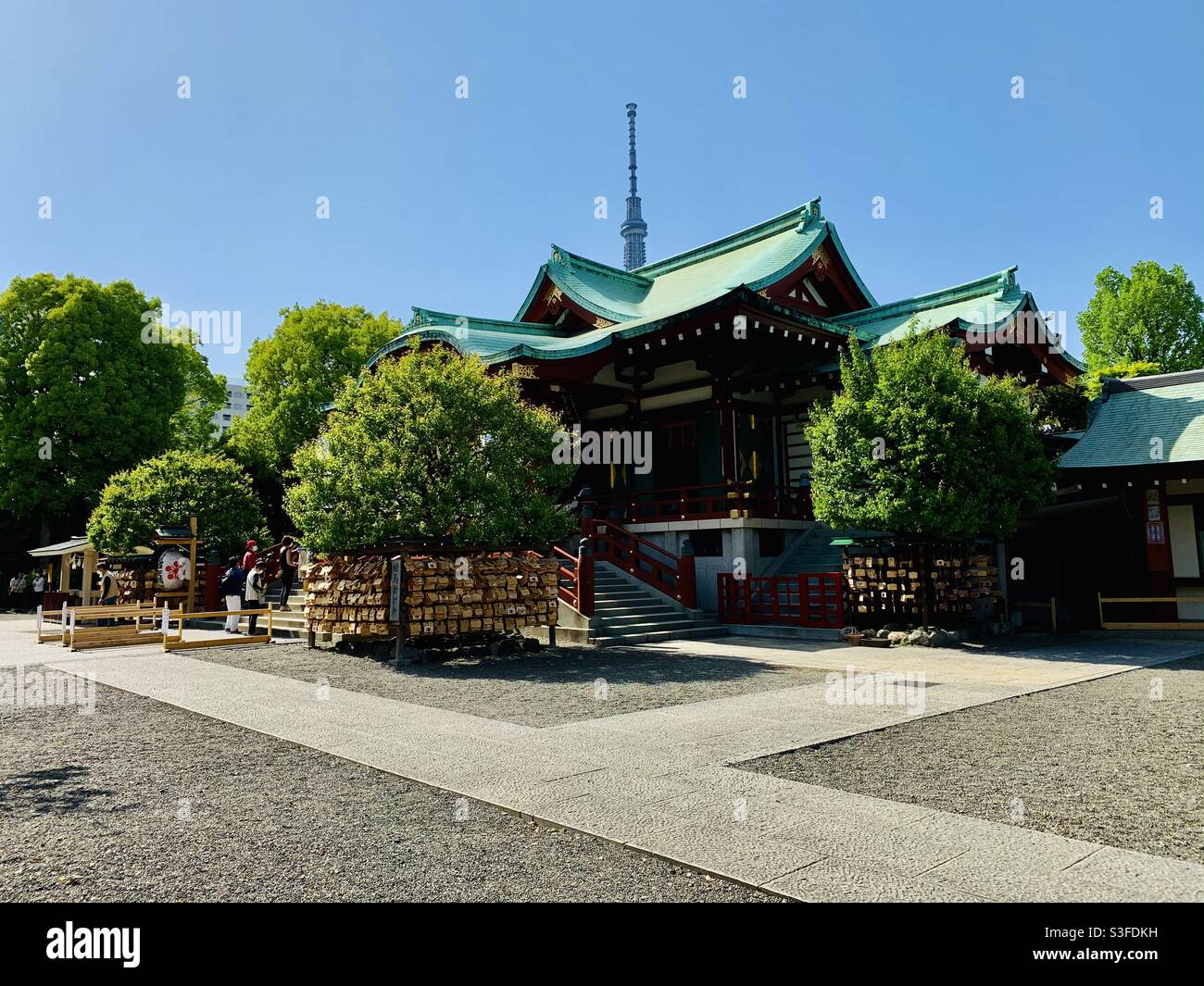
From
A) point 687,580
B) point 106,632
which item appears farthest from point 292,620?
point 687,580

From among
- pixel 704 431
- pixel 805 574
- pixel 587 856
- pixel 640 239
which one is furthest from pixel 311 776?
pixel 640 239

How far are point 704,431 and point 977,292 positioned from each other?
297 inches

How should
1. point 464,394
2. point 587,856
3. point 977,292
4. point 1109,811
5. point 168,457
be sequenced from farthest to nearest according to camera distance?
point 168,457, point 977,292, point 464,394, point 1109,811, point 587,856

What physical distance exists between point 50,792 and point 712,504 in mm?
15505

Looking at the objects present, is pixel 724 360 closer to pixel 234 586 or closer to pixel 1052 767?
pixel 234 586

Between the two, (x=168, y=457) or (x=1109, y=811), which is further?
(x=168, y=457)

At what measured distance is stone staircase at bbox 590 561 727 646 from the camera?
1509cm

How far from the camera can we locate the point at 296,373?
40219 mm

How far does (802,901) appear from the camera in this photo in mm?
3582

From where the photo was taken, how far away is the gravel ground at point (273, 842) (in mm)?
3867

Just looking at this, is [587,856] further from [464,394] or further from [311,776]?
[464,394]

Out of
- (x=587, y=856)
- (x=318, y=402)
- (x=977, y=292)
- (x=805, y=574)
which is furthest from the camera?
(x=318, y=402)

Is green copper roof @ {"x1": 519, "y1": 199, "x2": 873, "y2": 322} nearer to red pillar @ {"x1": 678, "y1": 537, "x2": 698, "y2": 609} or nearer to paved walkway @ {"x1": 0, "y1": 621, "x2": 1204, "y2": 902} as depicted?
red pillar @ {"x1": 678, "y1": 537, "x2": 698, "y2": 609}

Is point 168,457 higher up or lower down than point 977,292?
lower down
